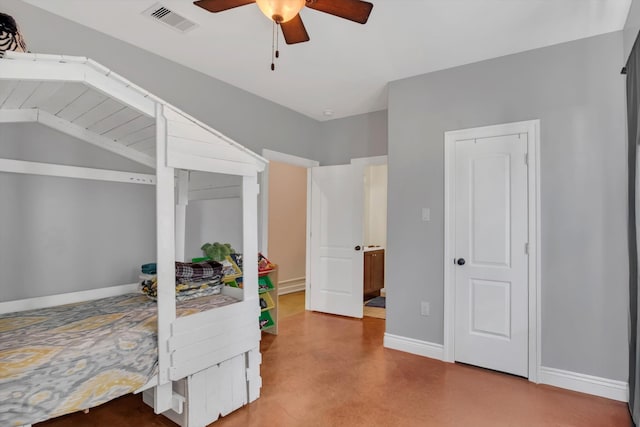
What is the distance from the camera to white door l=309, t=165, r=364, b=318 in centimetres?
465

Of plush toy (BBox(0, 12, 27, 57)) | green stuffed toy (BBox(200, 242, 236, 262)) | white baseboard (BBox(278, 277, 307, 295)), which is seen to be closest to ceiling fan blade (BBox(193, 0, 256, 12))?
plush toy (BBox(0, 12, 27, 57))

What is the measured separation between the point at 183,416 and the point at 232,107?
9.41 feet

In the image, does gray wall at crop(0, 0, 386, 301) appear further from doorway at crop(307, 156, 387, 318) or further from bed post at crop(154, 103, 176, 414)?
doorway at crop(307, 156, 387, 318)

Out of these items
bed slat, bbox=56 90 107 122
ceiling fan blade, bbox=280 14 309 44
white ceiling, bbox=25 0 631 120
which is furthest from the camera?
white ceiling, bbox=25 0 631 120

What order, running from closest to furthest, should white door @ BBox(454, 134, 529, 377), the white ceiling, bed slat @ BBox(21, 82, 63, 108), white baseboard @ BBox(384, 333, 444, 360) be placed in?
1. bed slat @ BBox(21, 82, 63, 108)
2. the white ceiling
3. white door @ BBox(454, 134, 529, 377)
4. white baseboard @ BBox(384, 333, 444, 360)

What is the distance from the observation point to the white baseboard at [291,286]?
239 inches

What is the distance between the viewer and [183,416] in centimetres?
211

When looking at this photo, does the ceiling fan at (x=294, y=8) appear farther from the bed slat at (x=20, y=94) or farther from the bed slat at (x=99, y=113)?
the bed slat at (x=20, y=94)

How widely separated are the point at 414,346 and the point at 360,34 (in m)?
2.85

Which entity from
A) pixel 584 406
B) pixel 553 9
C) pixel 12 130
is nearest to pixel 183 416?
pixel 12 130

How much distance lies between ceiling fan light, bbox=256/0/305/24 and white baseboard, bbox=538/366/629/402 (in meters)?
3.16

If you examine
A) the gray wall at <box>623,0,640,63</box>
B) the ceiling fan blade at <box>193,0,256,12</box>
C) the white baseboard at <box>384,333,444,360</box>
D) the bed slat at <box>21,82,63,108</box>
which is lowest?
the white baseboard at <box>384,333,444,360</box>

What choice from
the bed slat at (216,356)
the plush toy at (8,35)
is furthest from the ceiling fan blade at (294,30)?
the bed slat at (216,356)

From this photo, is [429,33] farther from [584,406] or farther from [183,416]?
[183,416]
